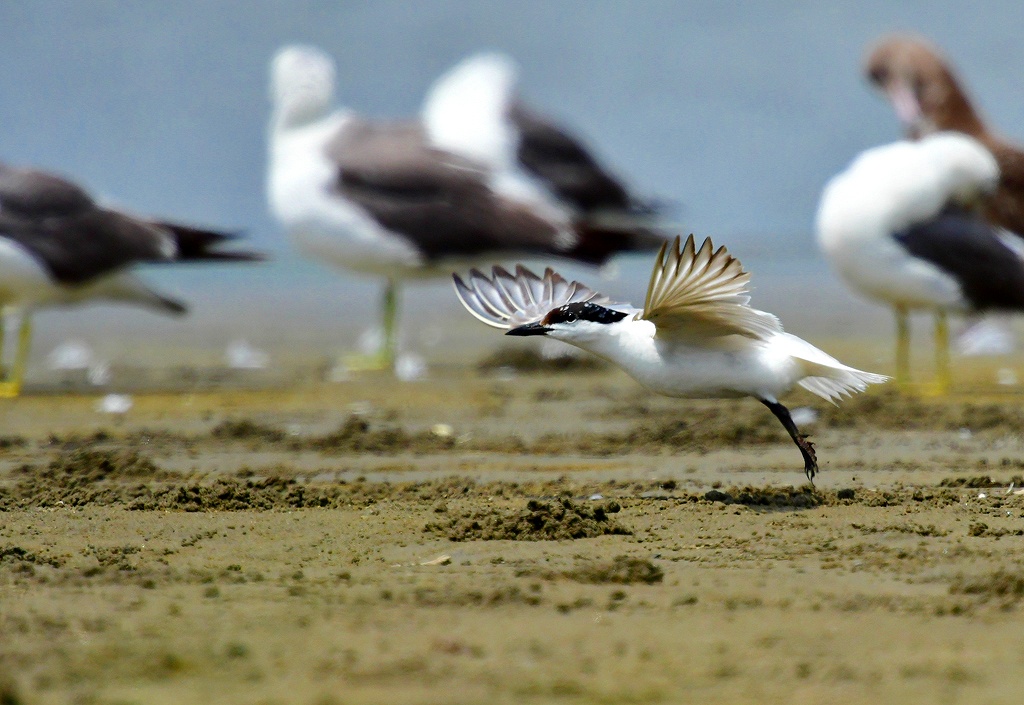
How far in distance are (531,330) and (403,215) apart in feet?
17.2

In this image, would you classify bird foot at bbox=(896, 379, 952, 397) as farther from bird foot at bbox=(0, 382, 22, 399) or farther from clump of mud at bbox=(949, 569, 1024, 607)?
bird foot at bbox=(0, 382, 22, 399)

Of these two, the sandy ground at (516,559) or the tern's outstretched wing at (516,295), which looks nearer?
the sandy ground at (516,559)

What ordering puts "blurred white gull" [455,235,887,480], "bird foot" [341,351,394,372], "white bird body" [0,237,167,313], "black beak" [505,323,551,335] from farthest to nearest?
1. "bird foot" [341,351,394,372]
2. "white bird body" [0,237,167,313]
3. "black beak" [505,323,551,335]
4. "blurred white gull" [455,235,887,480]

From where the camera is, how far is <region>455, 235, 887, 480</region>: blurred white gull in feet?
17.0

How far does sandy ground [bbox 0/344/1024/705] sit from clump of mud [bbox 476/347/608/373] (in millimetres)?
2588

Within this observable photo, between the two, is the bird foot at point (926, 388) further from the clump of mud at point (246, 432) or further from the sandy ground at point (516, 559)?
the clump of mud at point (246, 432)

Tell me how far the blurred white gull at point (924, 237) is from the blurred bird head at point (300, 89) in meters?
4.41

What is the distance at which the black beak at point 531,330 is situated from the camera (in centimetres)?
572

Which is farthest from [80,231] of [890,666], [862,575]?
[890,666]

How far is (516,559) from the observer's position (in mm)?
4371

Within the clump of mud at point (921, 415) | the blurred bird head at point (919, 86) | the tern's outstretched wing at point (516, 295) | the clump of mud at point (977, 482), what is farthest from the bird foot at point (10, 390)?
the blurred bird head at point (919, 86)

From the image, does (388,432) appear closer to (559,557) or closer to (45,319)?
(559,557)

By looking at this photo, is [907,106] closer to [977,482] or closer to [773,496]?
[977,482]

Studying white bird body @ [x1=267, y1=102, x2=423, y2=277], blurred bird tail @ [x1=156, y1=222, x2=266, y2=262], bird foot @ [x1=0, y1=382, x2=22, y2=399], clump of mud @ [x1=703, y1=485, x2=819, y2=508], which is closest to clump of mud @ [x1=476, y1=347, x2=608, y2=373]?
white bird body @ [x1=267, y1=102, x2=423, y2=277]
